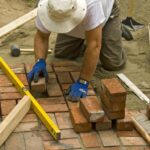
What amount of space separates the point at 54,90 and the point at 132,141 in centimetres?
99

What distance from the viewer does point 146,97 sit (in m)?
4.27

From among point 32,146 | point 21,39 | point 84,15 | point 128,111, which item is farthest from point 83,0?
point 21,39

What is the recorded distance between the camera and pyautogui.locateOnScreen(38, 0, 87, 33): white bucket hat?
3.49 meters

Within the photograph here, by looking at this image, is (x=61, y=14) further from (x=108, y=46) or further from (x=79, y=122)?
(x=108, y=46)

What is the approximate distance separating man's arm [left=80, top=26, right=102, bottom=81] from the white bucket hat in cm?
26

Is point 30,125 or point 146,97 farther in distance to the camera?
point 146,97

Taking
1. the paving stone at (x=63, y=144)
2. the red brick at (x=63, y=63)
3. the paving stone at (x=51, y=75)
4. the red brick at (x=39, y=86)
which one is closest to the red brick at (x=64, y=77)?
the paving stone at (x=51, y=75)

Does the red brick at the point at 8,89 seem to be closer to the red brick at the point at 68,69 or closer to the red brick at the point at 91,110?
the red brick at the point at 68,69

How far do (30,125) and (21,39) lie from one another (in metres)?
2.11

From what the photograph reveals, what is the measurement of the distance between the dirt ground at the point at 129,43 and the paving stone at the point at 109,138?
0.60 meters

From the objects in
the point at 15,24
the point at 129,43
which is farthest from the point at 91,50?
the point at 15,24

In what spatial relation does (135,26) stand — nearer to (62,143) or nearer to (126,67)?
(126,67)

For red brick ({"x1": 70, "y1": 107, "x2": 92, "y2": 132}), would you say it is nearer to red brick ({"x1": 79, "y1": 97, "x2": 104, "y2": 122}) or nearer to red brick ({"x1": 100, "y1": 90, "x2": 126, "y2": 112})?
red brick ({"x1": 79, "y1": 97, "x2": 104, "y2": 122})

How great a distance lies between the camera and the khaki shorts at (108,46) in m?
4.74
